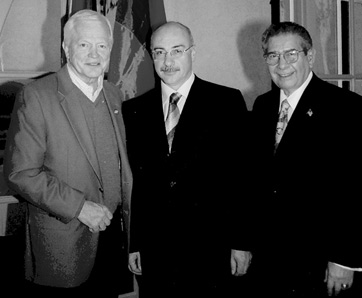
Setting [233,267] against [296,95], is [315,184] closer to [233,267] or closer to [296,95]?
[296,95]

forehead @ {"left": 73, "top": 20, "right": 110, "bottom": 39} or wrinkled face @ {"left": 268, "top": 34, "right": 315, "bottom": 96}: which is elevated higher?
forehead @ {"left": 73, "top": 20, "right": 110, "bottom": 39}

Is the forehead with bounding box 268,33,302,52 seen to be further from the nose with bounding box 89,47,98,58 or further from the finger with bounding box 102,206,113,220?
the finger with bounding box 102,206,113,220

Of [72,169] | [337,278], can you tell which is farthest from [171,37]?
[337,278]

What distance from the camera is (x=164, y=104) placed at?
1.86m

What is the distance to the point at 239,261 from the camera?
180 cm

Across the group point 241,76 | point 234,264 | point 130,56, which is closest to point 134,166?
point 234,264

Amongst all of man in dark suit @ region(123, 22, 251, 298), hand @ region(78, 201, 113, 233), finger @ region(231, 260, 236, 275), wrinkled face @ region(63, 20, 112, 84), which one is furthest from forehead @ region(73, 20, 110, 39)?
finger @ region(231, 260, 236, 275)

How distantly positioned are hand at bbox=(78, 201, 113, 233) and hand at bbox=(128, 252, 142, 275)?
40 centimetres

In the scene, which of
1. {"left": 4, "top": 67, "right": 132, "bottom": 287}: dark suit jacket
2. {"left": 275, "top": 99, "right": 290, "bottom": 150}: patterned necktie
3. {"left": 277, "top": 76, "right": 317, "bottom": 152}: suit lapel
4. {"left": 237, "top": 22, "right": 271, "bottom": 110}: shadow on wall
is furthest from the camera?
{"left": 237, "top": 22, "right": 271, "bottom": 110}: shadow on wall

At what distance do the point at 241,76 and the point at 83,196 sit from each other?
2.40 metres

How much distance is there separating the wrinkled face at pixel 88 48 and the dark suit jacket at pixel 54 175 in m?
0.08

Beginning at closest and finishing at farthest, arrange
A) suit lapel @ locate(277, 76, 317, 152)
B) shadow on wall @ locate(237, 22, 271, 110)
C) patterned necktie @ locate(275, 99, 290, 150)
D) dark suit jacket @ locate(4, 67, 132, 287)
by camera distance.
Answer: dark suit jacket @ locate(4, 67, 132, 287)
suit lapel @ locate(277, 76, 317, 152)
patterned necktie @ locate(275, 99, 290, 150)
shadow on wall @ locate(237, 22, 271, 110)

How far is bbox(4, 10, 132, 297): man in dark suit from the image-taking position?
1525 millimetres

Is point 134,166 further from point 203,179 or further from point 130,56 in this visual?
point 130,56
